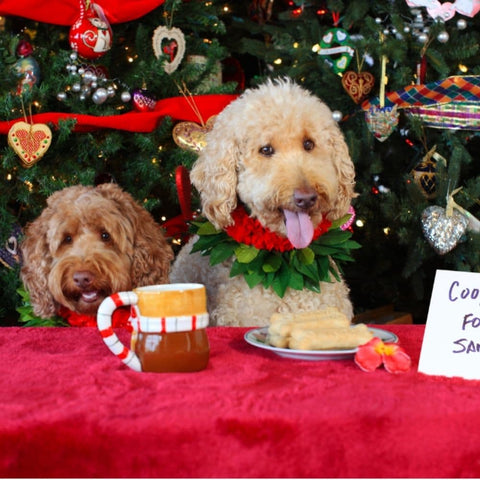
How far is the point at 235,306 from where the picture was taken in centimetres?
203

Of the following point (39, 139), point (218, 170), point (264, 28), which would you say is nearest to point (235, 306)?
point (218, 170)

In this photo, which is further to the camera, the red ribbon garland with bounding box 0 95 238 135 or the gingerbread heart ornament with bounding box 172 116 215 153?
the gingerbread heart ornament with bounding box 172 116 215 153

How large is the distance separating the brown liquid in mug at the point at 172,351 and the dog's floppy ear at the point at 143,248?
0.89m

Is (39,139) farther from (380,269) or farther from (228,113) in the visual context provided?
(380,269)

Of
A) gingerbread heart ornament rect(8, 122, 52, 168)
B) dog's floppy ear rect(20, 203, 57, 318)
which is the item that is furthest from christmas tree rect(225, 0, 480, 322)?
dog's floppy ear rect(20, 203, 57, 318)

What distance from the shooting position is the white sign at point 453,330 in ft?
3.66

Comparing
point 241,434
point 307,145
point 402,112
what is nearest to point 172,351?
point 241,434

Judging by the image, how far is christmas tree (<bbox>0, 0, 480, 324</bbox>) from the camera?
2.67m

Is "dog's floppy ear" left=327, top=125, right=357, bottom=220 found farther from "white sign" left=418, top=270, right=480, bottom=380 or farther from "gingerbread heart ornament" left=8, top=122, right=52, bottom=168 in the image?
"gingerbread heart ornament" left=8, top=122, right=52, bottom=168

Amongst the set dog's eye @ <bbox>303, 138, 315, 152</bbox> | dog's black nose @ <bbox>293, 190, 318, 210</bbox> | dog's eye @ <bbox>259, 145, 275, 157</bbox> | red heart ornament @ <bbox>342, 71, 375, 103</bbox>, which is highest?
red heart ornament @ <bbox>342, 71, 375, 103</bbox>

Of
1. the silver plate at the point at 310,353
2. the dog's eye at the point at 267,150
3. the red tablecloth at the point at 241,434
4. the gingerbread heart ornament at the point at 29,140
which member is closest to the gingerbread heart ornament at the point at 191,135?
the gingerbread heart ornament at the point at 29,140

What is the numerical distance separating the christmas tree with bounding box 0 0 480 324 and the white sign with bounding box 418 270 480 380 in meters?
1.72

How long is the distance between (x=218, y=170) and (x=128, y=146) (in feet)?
3.64

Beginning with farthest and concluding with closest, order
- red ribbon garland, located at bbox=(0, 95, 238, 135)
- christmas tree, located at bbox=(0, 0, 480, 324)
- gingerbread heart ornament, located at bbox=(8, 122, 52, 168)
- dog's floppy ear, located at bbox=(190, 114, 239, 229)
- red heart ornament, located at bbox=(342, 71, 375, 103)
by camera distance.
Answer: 1. red heart ornament, located at bbox=(342, 71, 375, 103)
2. christmas tree, located at bbox=(0, 0, 480, 324)
3. red ribbon garland, located at bbox=(0, 95, 238, 135)
4. gingerbread heart ornament, located at bbox=(8, 122, 52, 168)
5. dog's floppy ear, located at bbox=(190, 114, 239, 229)
